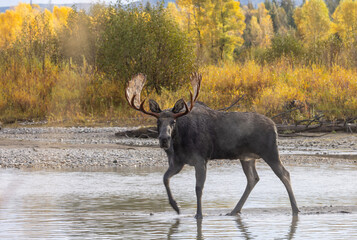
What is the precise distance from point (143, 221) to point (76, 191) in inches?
127

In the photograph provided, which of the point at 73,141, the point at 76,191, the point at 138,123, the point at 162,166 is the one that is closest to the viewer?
the point at 76,191

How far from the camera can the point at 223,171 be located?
1465 centimetres

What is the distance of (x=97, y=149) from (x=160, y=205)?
9788mm

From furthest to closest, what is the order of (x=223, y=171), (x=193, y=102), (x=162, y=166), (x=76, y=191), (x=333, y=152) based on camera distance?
(x=333, y=152) < (x=162, y=166) < (x=223, y=171) < (x=76, y=191) < (x=193, y=102)

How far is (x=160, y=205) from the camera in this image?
10102mm

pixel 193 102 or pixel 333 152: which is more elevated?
pixel 193 102

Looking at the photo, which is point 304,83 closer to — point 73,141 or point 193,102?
point 73,141

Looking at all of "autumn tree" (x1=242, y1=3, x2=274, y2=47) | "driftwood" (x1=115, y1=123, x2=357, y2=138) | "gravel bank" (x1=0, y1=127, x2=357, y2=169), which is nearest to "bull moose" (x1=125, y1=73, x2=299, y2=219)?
"gravel bank" (x1=0, y1=127, x2=357, y2=169)

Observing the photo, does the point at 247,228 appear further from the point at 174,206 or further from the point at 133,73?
the point at 133,73

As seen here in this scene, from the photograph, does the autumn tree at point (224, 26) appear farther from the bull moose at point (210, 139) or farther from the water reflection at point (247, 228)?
the water reflection at point (247, 228)

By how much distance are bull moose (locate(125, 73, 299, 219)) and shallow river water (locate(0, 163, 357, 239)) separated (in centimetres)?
53

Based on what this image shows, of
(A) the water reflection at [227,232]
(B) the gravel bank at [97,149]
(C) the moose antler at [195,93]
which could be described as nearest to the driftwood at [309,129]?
(B) the gravel bank at [97,149]

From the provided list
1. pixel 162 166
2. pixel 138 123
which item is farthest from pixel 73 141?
pixel 162 166

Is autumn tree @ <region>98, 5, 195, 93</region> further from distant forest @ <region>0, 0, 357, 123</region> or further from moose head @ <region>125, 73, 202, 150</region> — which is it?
moose head @ <region>125, 73, 202, 150</region>
